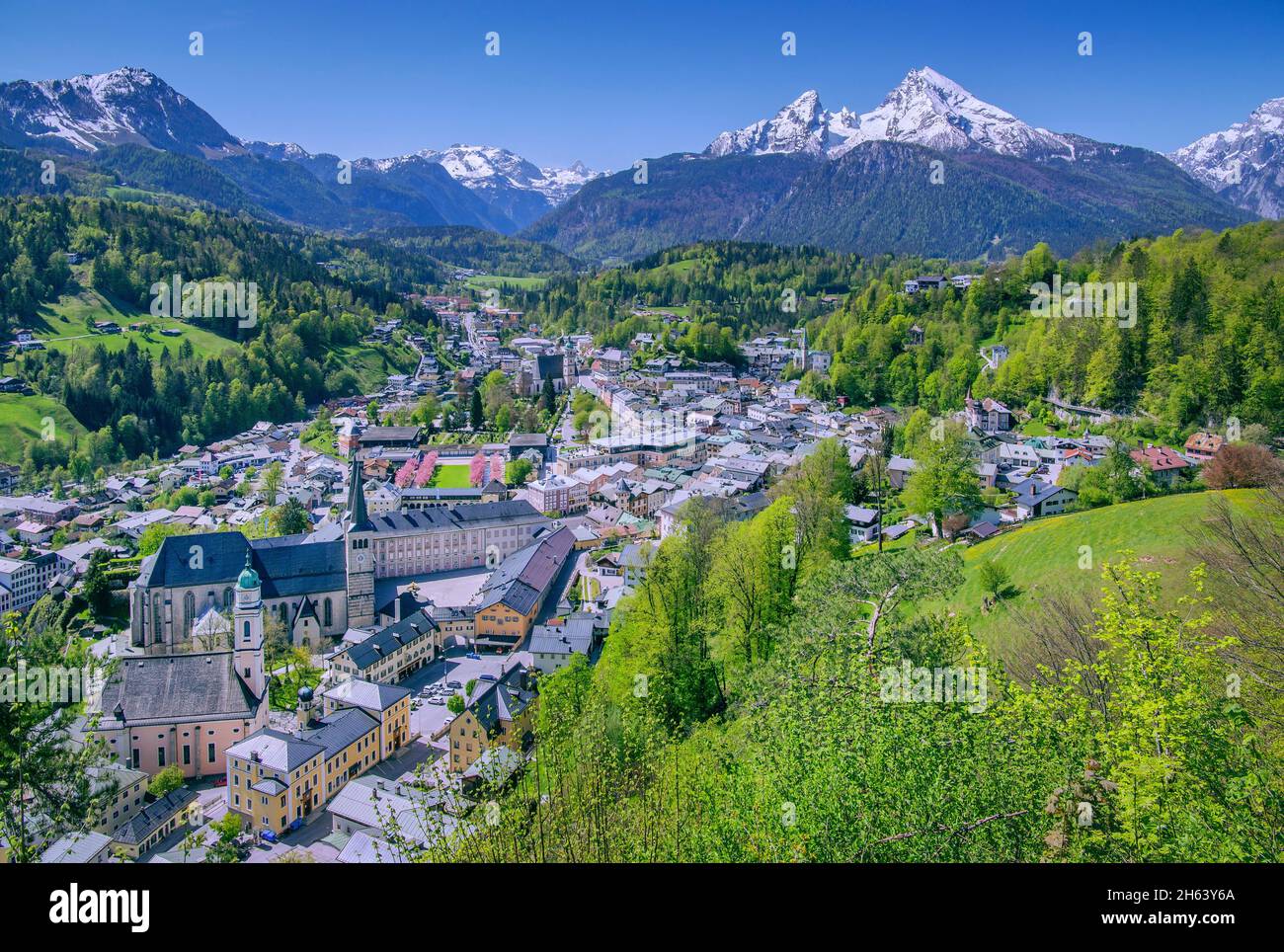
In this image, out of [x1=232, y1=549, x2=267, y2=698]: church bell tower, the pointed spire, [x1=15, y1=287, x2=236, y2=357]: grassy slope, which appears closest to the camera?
[x1=232, y1=549, x2=267, y2=698]: church bell tower

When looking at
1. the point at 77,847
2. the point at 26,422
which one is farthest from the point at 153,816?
the point at 26,422

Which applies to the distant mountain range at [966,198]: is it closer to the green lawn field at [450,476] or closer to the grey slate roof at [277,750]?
the green lawn field at [450,476]

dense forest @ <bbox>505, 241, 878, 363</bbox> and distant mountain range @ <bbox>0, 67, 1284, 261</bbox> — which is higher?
distant mountain range @ <bbox>0, 67, 1284, 261</bbox>

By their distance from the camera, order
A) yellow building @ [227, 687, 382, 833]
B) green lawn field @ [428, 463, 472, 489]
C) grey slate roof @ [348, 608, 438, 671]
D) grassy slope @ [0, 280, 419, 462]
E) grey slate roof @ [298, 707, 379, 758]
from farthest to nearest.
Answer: grassy slope @ [0, 280, 419, 462], green lawn field @ [428, 463, 472, 489], grey slate roof @ [348, 608, 438, 671], grey slate roof @ [298, 707, 379, 758], yellow building @ [227, 687, 382, 833]

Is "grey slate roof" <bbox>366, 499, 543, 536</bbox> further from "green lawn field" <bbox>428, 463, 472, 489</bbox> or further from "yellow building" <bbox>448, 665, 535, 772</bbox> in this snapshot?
"yellow building" <bbox>448, 665, 535, 772</bbox>

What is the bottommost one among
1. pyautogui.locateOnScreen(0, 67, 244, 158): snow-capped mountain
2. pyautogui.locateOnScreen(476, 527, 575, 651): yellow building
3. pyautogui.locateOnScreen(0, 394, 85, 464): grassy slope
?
pyautogui.locateOnScreen(476, 527, 575, 651): yellow building

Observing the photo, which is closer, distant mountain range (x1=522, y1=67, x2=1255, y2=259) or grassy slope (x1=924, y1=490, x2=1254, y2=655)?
grassy slope (x1=924, y1=490, x2=1254, y2=655)

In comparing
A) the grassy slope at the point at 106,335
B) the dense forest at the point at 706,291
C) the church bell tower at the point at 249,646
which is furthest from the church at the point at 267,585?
the dense forest at the point at 706,291

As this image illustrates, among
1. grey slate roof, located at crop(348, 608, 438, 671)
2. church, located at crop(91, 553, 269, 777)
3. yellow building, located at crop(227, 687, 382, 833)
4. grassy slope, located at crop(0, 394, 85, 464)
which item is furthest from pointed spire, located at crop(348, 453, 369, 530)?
grassy slope, located at crop(0, 394, 85, 464)
